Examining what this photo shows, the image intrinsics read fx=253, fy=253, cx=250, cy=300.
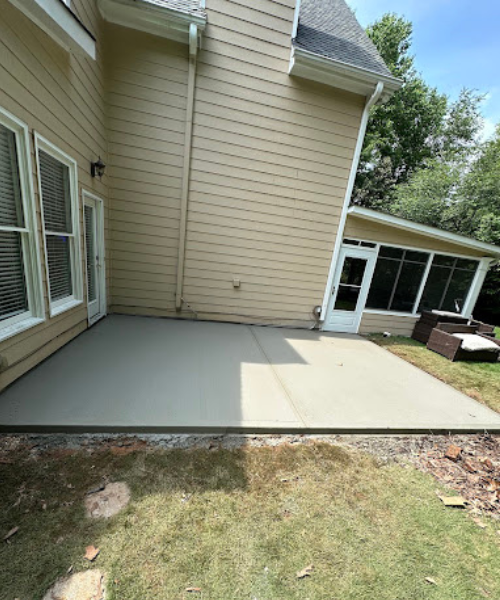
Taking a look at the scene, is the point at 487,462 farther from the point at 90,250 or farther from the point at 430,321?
the point at 90,250

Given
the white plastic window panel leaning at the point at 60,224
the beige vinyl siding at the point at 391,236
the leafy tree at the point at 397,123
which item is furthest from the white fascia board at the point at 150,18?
the leafy tree at the point at 397,123

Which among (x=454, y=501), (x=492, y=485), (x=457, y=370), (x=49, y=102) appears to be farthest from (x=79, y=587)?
(x=457, y=370)

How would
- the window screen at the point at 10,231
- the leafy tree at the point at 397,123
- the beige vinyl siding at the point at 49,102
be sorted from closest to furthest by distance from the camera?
the beige vinyl siding at the point at 49,102 → the window screen at the point at 10,231 → the leafy tree at the point at 397,123

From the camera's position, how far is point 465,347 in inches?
Result: 200

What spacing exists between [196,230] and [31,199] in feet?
8.74

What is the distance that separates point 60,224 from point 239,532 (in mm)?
3717

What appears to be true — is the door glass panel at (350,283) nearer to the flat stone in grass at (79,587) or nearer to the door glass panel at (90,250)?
the door glass panel at (90,250)

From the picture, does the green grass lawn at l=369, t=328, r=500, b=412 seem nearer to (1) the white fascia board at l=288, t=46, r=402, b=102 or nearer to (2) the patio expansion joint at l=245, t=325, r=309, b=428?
(2) the patio expansion joint at l=245, t=325, r=309, b=428

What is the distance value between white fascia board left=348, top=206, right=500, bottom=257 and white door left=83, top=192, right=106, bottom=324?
15.6 ft

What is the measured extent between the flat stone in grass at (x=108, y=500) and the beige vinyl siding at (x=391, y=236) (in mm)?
5549

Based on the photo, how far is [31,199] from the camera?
256cm

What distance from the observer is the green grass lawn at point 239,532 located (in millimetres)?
1271

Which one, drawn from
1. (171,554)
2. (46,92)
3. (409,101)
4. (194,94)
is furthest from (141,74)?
(409,101)

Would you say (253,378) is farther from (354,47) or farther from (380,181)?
(380,181)
